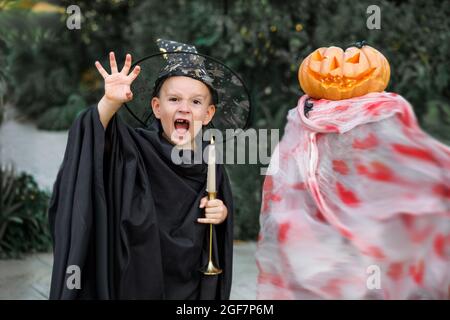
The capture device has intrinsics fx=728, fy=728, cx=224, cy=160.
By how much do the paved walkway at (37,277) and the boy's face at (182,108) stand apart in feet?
6.86

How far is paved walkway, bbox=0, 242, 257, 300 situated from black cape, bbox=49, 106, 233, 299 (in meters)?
1.93

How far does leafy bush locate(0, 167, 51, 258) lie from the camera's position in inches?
220

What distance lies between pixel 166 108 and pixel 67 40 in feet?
23.0

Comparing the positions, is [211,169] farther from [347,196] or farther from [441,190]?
[441,190]

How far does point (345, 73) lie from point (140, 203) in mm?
983

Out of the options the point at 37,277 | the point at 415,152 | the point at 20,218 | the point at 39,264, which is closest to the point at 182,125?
the point at 415,152

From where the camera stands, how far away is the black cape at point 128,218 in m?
2.84

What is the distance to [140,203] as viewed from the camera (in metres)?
2.96

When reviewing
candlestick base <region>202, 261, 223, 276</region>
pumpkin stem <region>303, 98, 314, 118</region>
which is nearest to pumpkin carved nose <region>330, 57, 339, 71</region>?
pumpkin stem <region>303, 98, 314, 118</region>

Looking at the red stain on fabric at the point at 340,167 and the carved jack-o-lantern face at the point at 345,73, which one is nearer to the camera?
the red stain on fabric at the point at 340,167

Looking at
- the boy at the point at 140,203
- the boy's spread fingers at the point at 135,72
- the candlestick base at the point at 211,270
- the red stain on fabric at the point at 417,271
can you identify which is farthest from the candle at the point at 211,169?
the red stain on fabric at the point at 417,271

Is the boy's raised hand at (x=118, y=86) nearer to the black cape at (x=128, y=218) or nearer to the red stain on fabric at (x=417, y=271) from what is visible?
the black cape at (x=128, y=218)

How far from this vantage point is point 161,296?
3000 millimetres
